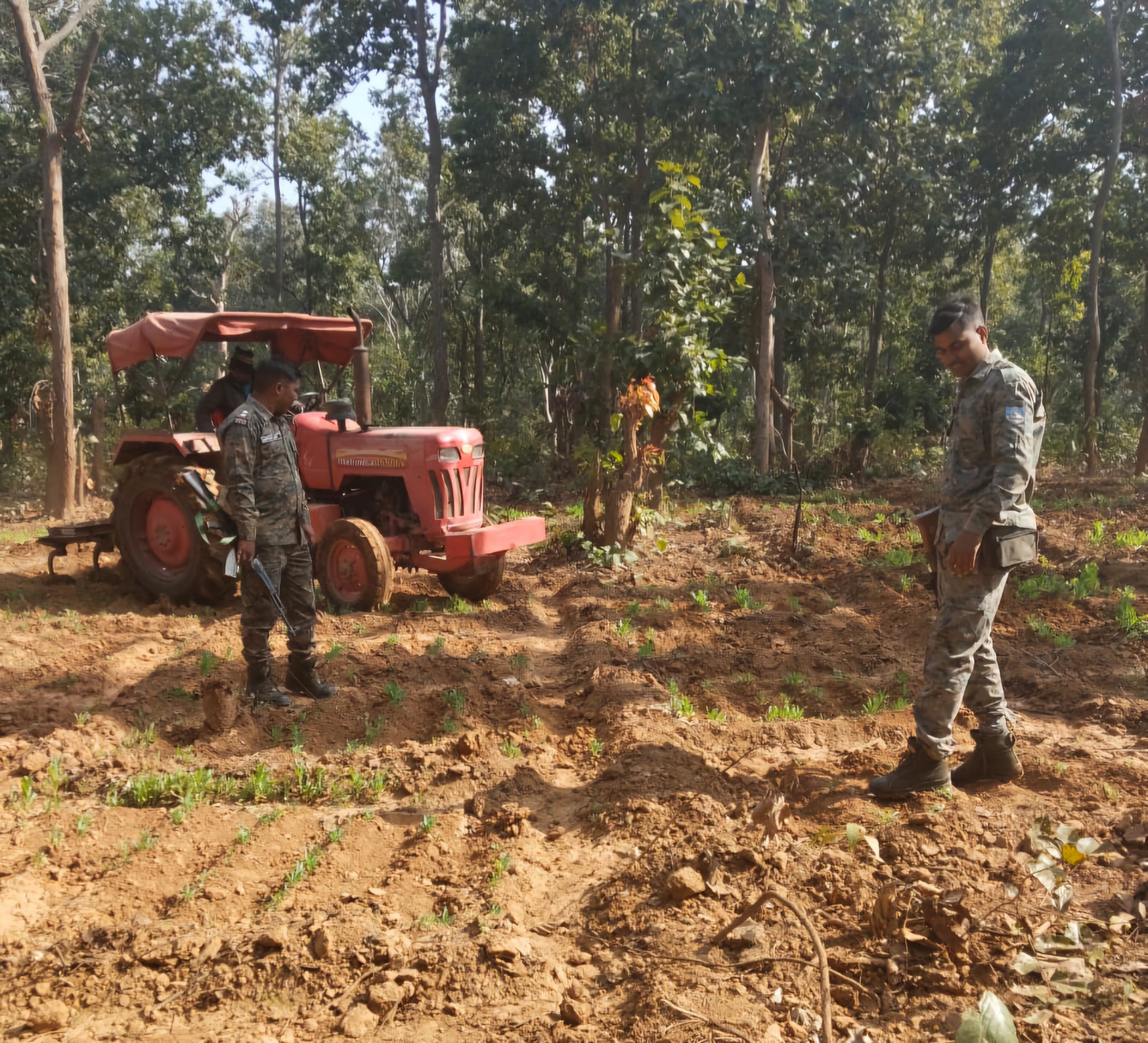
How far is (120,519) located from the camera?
7.44 m

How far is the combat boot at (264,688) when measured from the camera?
5.08 meters

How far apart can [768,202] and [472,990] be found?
725 inches

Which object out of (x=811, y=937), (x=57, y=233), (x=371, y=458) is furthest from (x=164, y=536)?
(x=57, y=233)

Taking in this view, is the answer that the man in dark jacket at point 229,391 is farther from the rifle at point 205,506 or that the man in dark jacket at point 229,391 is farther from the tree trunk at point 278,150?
the tree trunk at point 278,150

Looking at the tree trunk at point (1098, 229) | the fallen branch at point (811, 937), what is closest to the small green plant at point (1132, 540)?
the tree trunk at point (1098, 229)

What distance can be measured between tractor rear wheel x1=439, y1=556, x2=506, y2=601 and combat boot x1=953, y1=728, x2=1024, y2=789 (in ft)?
14.4

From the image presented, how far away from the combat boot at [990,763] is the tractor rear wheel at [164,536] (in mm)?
5520

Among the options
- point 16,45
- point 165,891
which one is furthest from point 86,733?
point 16,45

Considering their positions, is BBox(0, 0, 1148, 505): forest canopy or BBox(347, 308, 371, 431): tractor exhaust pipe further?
BBox(0, 0, 1148, 505): forest canopy

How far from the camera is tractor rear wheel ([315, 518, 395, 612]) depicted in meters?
6.87

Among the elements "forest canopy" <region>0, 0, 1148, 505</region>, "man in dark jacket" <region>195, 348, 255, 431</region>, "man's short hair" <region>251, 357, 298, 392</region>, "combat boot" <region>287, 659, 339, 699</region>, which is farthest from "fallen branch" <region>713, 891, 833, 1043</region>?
"forest canopy" <region>0, 0, 1148, 505</region>

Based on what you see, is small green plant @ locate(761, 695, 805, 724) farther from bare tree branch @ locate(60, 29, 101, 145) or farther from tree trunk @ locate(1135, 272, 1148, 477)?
tree trunk @ locate(1135, 272, 1148, 477)

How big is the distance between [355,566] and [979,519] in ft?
16.0

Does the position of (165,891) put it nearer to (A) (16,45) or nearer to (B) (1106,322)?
(A) (16,45)
